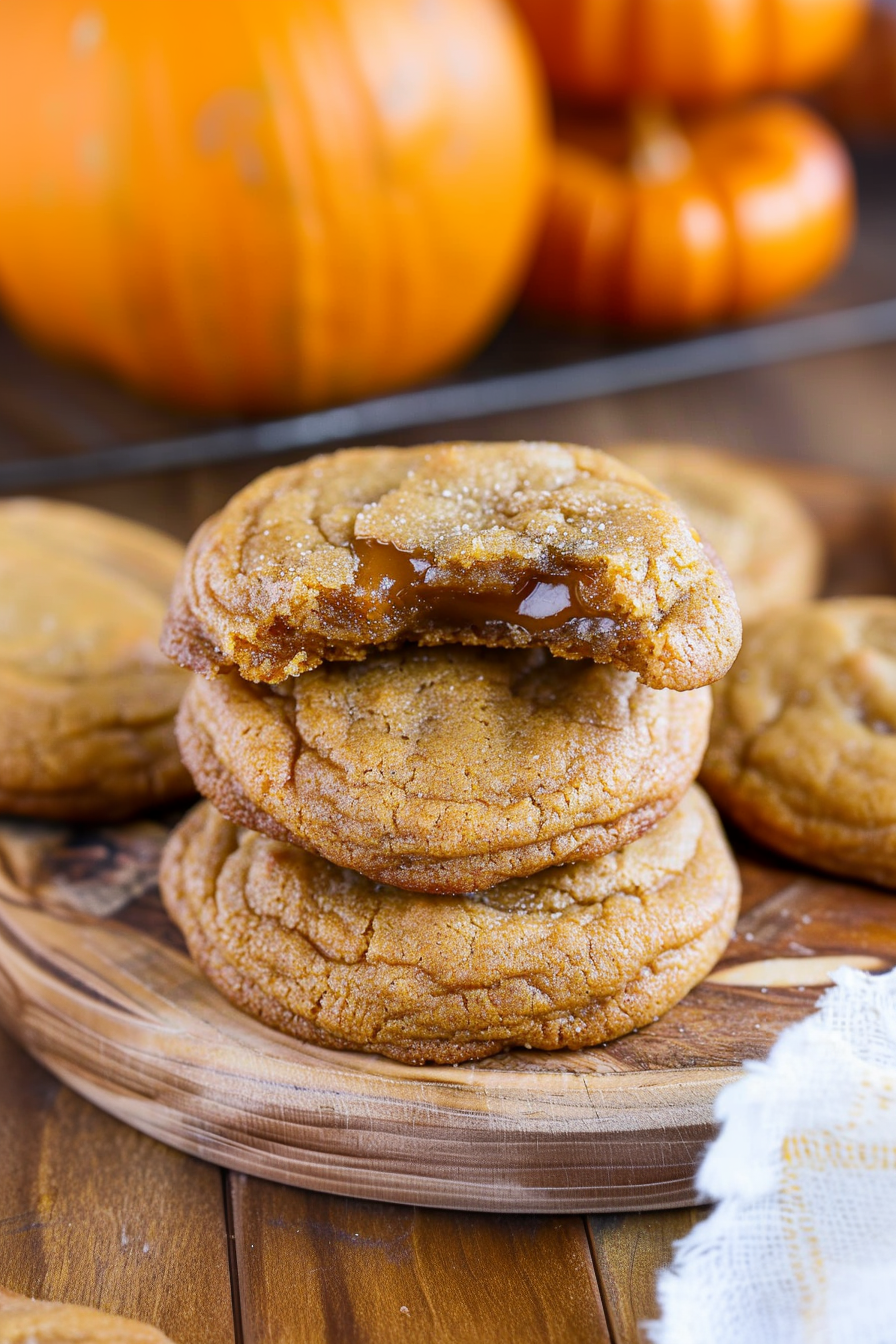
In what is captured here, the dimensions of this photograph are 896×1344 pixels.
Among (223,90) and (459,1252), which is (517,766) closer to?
(459,1252)

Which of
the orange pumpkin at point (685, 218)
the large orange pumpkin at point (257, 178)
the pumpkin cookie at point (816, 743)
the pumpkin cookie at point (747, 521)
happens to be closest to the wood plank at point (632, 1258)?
the pumpkin cookie at point (816, 743)

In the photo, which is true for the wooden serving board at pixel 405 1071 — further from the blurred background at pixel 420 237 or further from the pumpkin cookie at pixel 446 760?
the blurred background at pixel 420 237

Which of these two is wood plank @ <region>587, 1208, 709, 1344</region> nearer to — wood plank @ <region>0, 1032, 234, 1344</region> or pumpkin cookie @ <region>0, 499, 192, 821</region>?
wood plank @ <region>0, 1032, 234, 1344</region>

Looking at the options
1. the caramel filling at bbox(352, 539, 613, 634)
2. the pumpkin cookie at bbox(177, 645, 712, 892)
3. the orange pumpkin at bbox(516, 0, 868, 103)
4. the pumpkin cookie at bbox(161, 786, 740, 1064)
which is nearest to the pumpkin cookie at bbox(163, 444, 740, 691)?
the caramel filling at bbox(352, 539, 613, 634)

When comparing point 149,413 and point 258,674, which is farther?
point 149,413

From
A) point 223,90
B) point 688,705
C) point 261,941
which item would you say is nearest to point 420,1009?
point 261,941

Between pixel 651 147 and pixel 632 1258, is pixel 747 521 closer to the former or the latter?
pixel 632 1258
